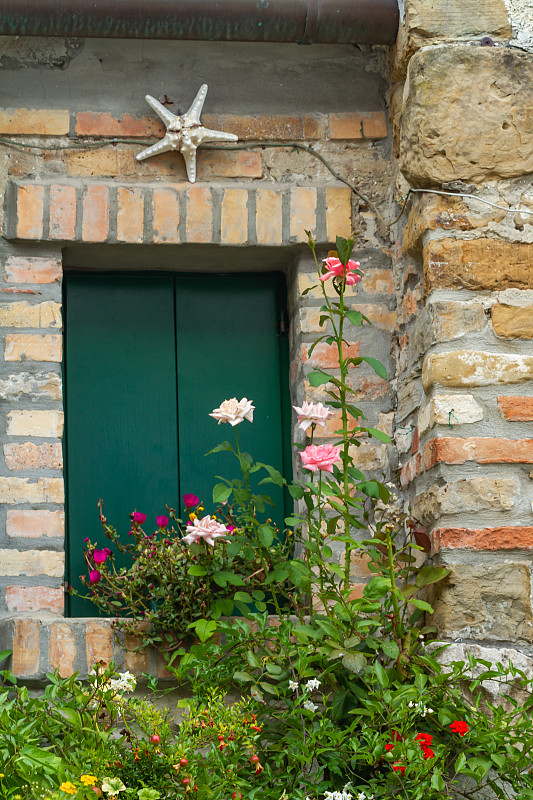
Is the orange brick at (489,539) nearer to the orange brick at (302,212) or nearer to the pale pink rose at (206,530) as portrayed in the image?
the pale pink rose at (206,530)

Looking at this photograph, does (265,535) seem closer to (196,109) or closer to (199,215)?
(199,215)

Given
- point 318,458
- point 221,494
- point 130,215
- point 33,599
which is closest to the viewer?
point 318,458

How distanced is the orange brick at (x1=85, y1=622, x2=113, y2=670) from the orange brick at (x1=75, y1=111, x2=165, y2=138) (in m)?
1.59

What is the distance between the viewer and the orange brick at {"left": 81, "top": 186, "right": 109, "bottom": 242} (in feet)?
9.95

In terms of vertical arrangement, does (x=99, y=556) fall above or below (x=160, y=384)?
below

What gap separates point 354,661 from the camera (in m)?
2.32

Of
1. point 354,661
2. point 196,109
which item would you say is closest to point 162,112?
point 196,109

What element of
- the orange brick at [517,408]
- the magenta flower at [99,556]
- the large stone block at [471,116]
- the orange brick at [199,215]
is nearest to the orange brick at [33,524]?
the magenta flower at [99,556]

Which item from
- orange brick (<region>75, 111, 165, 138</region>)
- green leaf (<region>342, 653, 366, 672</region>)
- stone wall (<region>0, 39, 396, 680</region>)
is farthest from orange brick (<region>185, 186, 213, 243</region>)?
green leaf (<region>342, 653, 366, 672</region>)

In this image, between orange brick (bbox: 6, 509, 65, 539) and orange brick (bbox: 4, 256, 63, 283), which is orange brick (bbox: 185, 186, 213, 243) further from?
orange brick (bbox: 6, 509, 65, 539)

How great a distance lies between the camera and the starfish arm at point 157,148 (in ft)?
10.1

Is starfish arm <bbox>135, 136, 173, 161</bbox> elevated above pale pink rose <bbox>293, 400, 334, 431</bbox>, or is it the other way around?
starfish arm <bbox>135, 136, 173, 161</bbox>

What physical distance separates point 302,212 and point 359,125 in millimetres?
393

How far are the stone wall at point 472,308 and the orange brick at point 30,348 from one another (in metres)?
1.12
